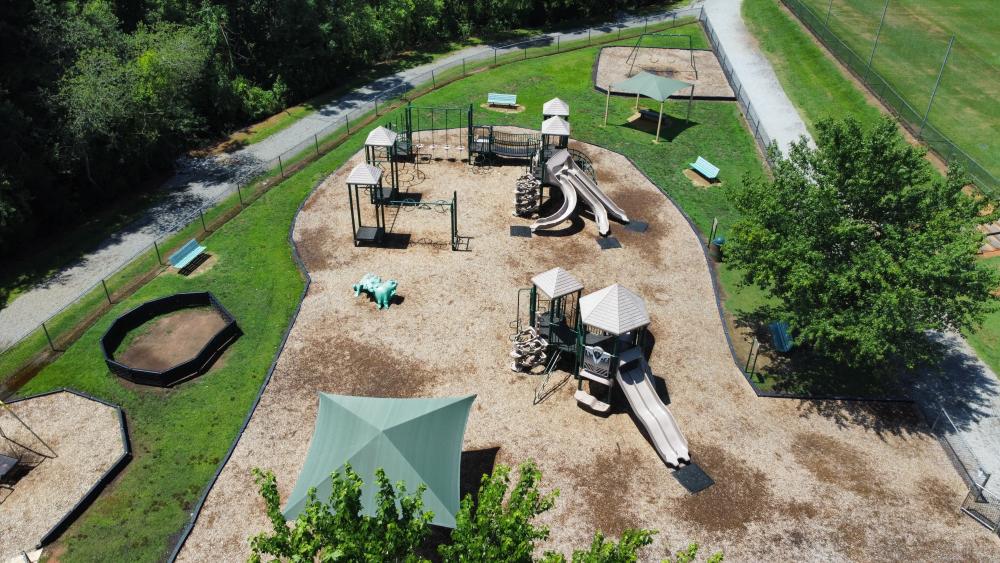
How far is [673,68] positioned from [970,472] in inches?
1475

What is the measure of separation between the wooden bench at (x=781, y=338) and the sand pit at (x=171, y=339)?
67.7ft

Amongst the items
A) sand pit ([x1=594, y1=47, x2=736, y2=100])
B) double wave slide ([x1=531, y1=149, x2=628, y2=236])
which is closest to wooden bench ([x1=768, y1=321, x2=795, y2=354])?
double wave slide ([x1=531, y1=149, x2=628, y2=236])

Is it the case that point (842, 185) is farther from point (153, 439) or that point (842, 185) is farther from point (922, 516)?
point (153, 439)

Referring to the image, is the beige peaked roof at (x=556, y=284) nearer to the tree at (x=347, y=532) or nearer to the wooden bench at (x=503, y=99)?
the tree at (x=347, y=532)

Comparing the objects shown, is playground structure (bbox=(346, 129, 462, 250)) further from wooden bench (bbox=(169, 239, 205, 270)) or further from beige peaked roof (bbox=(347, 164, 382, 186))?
wooden bench (bbox=(169, 239, 205, 270))

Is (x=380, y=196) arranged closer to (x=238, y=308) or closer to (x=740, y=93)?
(x=238, y=308)

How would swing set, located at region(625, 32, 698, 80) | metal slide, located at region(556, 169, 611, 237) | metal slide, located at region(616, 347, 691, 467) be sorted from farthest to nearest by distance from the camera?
swing set, located at region(625, 32, 698, 80)
metal slide, located at region(556, 169, 611, 237)
metal slide, located at region(616, 347, 691, 467)

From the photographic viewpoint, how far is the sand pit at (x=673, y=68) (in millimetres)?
46812

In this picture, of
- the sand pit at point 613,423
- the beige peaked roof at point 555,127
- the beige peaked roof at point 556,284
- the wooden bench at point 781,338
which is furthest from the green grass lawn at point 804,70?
the beige peaked roof at point 556,284

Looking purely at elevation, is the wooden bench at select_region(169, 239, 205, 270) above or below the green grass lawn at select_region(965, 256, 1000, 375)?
above

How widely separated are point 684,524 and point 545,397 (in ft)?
19.9

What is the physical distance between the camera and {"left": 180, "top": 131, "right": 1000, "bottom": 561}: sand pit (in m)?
18.2

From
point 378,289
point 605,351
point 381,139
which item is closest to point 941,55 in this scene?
point 381,139

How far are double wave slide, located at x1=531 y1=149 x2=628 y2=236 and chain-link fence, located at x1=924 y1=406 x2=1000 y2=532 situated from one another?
577 inches
